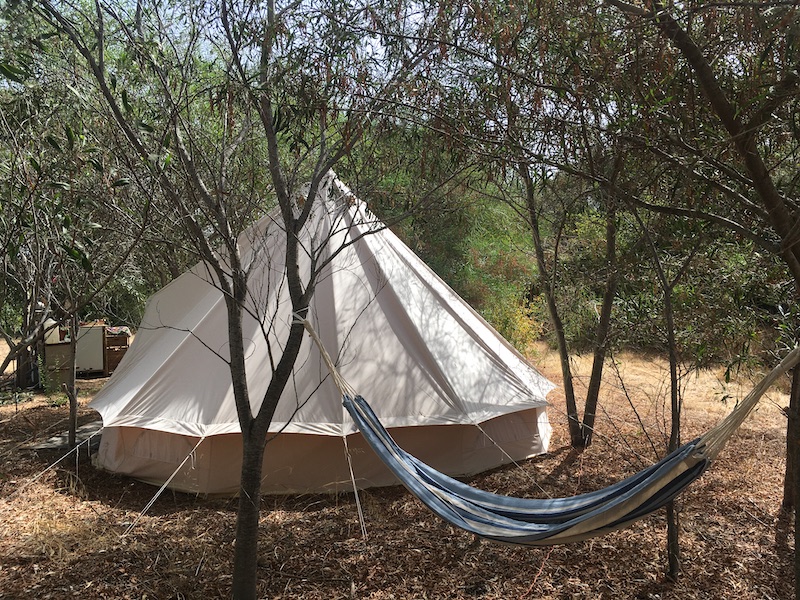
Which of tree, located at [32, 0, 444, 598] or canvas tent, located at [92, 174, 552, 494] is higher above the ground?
tree, located at [32, 0, 444, 598]

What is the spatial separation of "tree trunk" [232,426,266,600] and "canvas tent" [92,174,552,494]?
43.2 inches

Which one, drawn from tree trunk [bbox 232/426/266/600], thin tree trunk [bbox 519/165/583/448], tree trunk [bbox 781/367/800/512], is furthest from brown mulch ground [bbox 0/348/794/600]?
thin tree trunk [bbox 519/165/583/448]

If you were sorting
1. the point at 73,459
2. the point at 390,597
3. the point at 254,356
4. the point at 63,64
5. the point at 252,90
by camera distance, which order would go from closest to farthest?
the point at 252,90, the point at 390,597, the point at 63,64, the point at 254,356, the point at 73,459

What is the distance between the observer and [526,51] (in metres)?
2.66

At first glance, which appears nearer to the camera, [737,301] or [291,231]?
[291,231]

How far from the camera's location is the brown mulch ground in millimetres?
3045

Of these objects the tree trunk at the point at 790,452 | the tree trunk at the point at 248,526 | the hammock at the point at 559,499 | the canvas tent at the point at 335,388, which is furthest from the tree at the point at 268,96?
the tree trunk at the point at 790,452

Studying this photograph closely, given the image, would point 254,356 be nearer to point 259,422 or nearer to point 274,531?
point 274,531

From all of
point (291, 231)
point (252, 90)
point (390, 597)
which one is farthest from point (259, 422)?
point (252, 90)

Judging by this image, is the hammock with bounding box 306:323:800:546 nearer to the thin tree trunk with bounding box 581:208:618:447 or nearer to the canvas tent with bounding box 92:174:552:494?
the canvas tent with bounding box 92:174:552:494

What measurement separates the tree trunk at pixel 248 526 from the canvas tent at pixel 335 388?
1.10 metres

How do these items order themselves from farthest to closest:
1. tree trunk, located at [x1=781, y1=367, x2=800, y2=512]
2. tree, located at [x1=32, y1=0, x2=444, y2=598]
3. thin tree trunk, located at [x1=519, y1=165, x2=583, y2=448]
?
thin tree trunk, located at [x1=519, y1=165, x2=583, y2=448] < tree trunk, located at [x1=781, y1=367, x2=800, y2=512] < tree, located at [x1=32, y1=0, x2=444, y2=598]

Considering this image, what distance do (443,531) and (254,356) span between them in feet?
5.52

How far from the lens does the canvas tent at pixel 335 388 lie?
4180 millimetres
